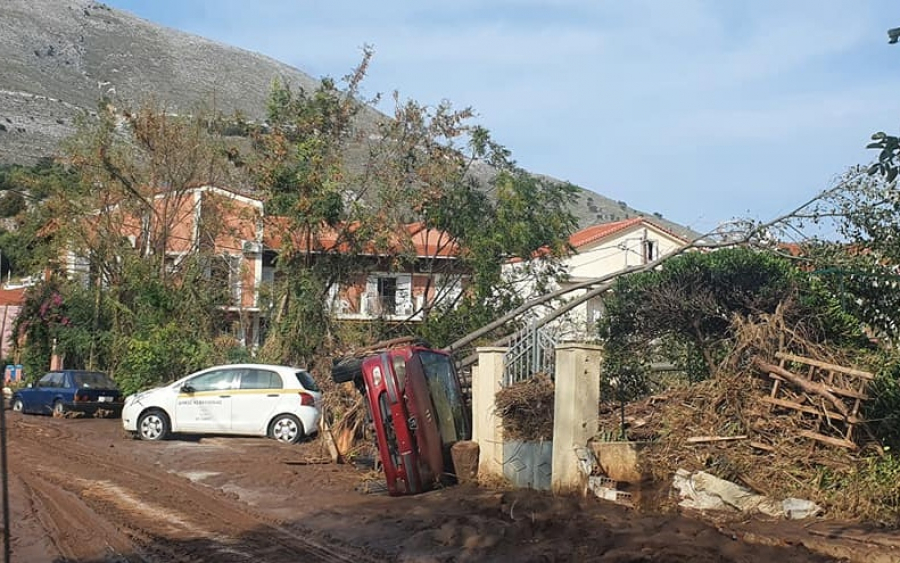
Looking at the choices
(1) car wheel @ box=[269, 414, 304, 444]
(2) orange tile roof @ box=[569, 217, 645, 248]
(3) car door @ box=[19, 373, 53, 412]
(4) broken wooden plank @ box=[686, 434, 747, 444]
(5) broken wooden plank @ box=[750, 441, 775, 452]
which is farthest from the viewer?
(2) orange tile roof @ box=[569, 217, 645, 248]

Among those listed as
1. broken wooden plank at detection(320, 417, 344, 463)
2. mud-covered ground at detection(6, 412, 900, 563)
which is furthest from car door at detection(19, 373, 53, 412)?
broken wooden plank at detection(320, 417, 344, 463)

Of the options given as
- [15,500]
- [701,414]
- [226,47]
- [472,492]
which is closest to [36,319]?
[15,500]

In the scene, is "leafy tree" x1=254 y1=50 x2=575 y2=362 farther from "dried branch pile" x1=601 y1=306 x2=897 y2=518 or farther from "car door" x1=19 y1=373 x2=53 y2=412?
"dried branch pile" x1=601 y1=306 x2=897 y2=518

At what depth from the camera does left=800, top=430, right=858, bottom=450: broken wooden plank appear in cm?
1012

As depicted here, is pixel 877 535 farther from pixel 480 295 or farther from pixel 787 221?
pixel 480 295

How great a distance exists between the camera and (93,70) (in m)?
109

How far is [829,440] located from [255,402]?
476 inches

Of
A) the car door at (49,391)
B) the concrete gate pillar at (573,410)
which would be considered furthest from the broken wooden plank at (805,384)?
the car door at (49,391)

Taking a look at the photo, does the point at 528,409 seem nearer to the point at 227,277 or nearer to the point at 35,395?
the point at 227,277

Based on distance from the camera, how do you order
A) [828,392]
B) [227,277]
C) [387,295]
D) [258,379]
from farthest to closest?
[227,277], [387,295], [258,379], [828,392]

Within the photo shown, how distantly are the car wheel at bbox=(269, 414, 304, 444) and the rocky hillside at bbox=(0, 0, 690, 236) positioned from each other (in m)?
53.2

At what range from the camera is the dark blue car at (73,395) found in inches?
1030

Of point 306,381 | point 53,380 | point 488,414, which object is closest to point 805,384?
point 488,414

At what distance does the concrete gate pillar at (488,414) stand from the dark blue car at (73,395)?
53.1 feet
